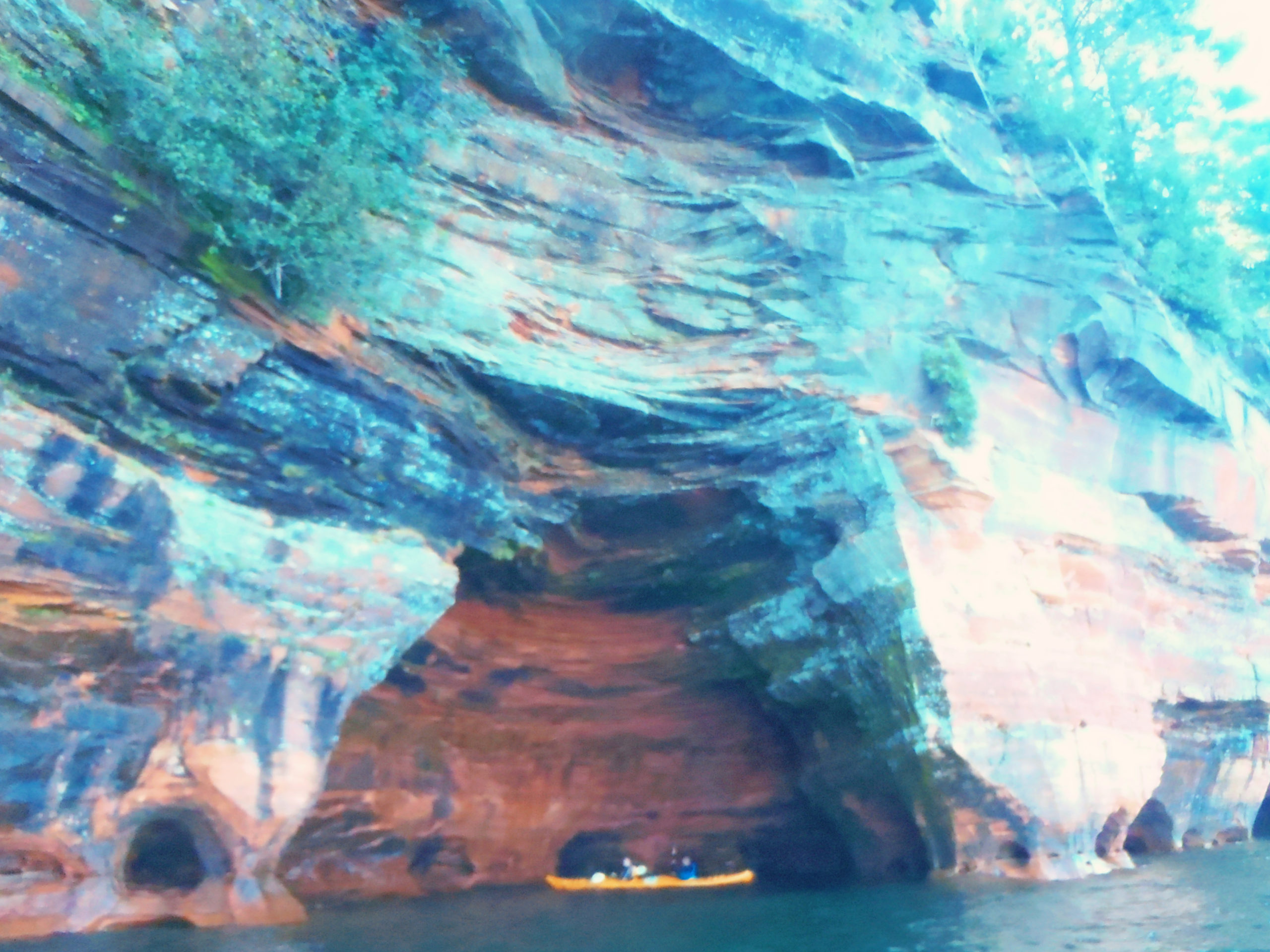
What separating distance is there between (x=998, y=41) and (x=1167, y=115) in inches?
214

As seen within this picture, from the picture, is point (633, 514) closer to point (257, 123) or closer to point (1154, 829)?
point (257, 123)

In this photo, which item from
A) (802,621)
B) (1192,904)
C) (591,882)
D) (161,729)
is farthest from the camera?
(591,882)

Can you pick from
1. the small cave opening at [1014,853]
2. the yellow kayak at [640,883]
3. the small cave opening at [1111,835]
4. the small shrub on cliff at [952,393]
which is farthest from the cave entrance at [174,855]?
the small cave opening at [1111,835]

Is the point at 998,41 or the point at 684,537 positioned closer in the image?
the point at 684,537

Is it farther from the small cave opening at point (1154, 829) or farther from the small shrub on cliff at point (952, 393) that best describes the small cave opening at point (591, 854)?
the small shrub on cliff at point (952, 393)

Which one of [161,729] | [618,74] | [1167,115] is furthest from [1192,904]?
[1167,115]

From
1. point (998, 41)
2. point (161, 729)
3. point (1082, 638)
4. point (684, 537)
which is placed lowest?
point (161, 729)

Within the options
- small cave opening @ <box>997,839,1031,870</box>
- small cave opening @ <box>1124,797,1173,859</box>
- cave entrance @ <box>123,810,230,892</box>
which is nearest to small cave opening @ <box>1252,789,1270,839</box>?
small cave opening @ <box>1124,797,1173,859</box>

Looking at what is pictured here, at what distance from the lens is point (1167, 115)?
21.2 m

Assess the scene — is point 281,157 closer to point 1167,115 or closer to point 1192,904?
point 1192,904

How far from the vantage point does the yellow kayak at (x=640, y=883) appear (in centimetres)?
1761

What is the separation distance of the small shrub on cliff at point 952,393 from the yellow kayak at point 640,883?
919 cm

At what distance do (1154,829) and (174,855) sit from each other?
16815 millimetres

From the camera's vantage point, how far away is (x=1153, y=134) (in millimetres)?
20953
